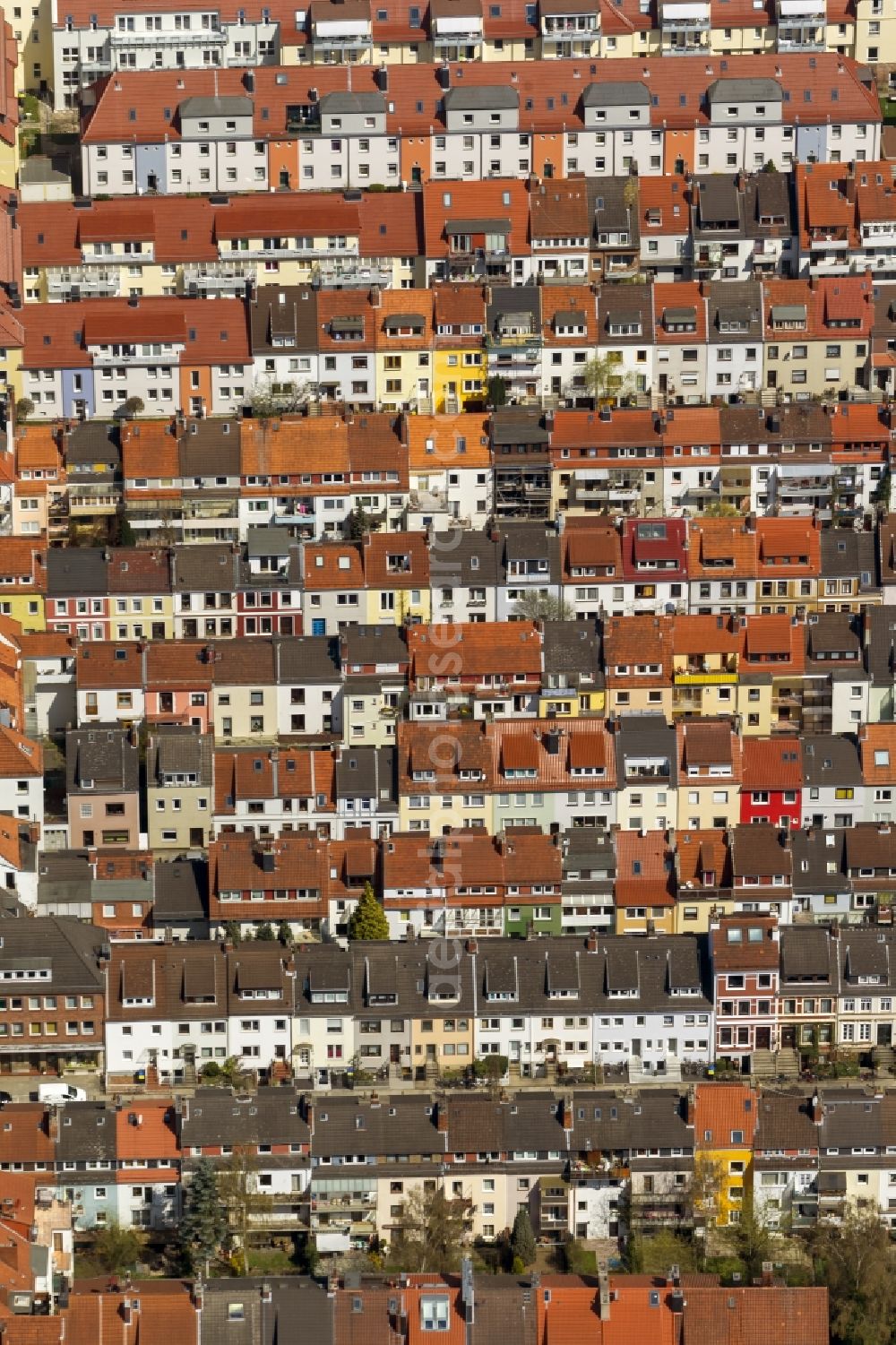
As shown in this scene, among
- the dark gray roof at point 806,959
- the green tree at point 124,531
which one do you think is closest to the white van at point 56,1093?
the dark gray roof at point 806,959

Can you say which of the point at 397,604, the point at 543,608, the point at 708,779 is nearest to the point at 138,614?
the point at 397,604

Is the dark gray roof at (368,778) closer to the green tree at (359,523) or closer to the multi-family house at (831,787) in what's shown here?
the multi-family house at (831,787)

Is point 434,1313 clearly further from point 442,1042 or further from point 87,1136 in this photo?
point 442,1042

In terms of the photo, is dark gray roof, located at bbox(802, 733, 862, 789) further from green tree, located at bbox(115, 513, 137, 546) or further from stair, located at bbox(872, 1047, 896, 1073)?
green tree, located at bbox(115, 513, 137, 546)

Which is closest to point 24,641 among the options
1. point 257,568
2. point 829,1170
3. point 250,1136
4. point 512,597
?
point 257,568

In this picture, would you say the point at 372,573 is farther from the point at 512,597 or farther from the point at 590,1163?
the point at 590,1163
